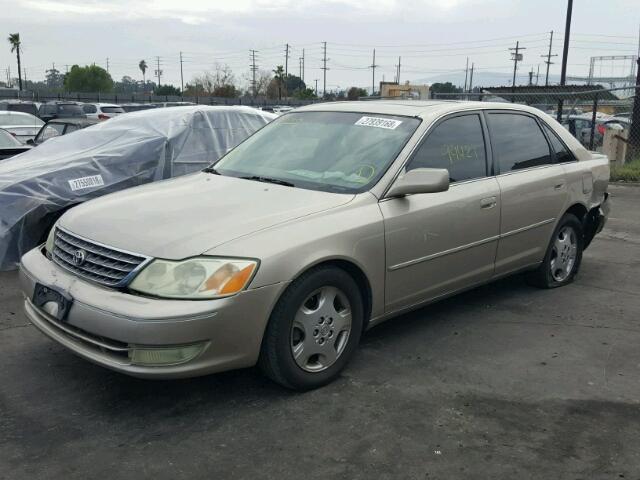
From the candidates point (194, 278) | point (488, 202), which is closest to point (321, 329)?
point (194, 278)

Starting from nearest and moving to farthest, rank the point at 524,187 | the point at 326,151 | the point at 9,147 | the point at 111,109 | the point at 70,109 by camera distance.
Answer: the point at 326,151 → the point at 524,187 → the point at 9,147 → the point at 70,109 → the point at 111,109

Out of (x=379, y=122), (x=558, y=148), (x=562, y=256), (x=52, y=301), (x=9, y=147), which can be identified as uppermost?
(x=379, y=122)

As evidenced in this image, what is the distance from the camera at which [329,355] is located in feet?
12.1

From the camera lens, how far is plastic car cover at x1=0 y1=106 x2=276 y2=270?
5891 mm

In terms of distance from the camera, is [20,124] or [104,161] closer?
[104,161]

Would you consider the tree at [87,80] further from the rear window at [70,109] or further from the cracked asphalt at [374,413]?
the cracked asphalt at [374,413]

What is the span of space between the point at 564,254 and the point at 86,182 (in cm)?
448

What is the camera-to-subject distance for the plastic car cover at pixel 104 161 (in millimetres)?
5891

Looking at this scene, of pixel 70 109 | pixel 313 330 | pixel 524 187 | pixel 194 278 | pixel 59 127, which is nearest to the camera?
pixel 194 278

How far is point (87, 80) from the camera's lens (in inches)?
3568

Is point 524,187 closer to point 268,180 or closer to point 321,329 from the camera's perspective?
point 268,180

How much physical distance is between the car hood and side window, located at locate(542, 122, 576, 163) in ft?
8.05

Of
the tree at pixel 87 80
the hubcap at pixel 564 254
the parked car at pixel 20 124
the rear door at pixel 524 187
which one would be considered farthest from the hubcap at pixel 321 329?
the tree at pixel 87 80

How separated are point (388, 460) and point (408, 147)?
2028mm
